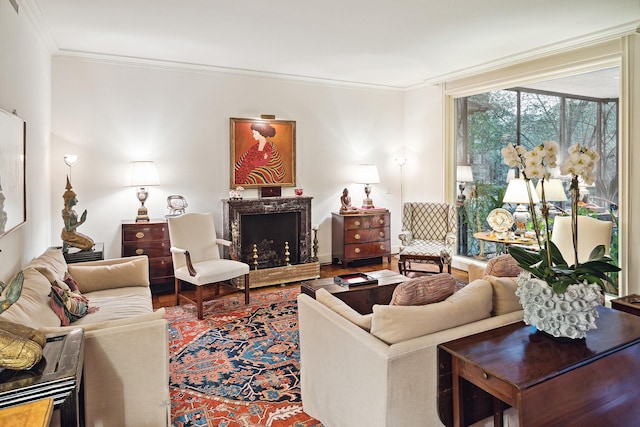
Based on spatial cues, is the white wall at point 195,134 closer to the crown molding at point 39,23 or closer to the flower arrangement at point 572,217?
the crown molding at point 39,23

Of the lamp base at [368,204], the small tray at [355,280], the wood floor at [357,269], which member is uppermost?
the lamp base at [368,204]

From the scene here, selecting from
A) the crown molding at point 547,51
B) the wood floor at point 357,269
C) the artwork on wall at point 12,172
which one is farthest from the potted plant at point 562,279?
the wood floor at point 357,269

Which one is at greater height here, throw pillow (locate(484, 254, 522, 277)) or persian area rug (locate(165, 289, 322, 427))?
throw pillow (locate(484, 254, 522, 277))

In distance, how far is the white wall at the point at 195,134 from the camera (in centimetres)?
461

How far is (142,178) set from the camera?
463 cm

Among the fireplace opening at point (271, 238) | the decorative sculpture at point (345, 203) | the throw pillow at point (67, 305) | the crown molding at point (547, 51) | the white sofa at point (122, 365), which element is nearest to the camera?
the white sofa at point (122, 365)

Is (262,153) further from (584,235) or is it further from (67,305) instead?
(584,235)

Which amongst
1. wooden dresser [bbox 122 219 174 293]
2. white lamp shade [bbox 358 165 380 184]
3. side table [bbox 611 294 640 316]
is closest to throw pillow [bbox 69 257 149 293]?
wooden dresser [bbox 122 219 174 293]

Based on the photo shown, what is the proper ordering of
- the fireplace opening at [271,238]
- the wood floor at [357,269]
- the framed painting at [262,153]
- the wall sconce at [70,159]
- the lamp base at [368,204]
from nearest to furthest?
the wall sconce at [70,159]
the wood floor at [357,269]
the fireplace opening at [271,238]
the framed painting at [262,153]
the lamp base at [368,204]

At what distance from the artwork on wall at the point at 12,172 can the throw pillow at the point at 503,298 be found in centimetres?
273

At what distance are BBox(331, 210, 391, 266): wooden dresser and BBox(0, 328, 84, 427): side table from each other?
445 centimetres

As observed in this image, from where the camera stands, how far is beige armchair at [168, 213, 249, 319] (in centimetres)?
401

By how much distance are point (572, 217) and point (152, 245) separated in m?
4.07

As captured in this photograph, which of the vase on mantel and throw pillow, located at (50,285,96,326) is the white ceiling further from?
the vase on mantel
